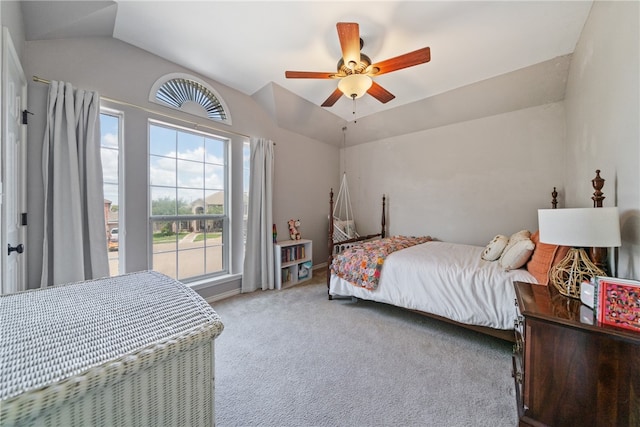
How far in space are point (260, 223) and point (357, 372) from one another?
221 centimetres

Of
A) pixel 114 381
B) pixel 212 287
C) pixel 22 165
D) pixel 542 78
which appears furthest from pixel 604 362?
pixel 22 165

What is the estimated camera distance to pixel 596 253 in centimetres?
138

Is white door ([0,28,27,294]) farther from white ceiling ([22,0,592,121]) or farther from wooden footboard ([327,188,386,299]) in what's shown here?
wooden footboard ([327,188,386,299])

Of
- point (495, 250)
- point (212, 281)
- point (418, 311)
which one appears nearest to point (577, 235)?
point (495, 250)

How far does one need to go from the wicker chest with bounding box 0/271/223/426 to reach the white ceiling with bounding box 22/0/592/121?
2.21 m

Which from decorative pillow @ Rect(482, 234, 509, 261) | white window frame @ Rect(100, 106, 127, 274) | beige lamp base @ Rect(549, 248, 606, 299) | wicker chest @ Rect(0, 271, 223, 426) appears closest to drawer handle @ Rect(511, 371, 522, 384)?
beige lamp base @ Rect(549, 248, 606, 299)

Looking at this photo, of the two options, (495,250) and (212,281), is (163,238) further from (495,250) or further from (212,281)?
(495,250)

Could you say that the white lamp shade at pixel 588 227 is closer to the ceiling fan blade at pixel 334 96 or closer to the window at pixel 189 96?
the ceiling fan blade at pixel 334 96

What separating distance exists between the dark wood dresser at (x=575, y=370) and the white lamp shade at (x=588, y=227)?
1.16 ft

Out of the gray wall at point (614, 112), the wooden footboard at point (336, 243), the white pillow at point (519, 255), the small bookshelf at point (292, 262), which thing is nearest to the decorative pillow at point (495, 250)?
the white pillow at point (519, 255)

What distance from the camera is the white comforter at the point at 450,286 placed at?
193 centimetres

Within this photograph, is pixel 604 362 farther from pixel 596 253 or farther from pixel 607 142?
pixel 607 142

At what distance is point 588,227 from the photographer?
4.03 ft

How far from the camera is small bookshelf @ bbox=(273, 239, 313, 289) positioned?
137 inches
